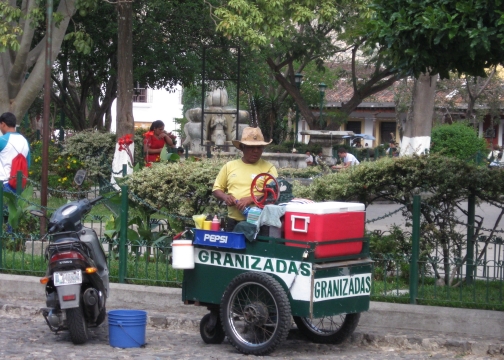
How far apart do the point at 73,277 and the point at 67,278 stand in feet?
0.16

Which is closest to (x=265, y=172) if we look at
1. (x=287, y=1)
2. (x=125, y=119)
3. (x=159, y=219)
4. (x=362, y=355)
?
(x=362, y=355)

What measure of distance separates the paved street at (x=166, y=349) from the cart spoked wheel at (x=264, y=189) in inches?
49.9

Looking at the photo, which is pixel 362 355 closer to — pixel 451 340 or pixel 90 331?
pixel 451 340

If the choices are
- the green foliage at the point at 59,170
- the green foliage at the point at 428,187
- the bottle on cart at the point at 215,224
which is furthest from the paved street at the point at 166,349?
the green foliage at the point at 59,170

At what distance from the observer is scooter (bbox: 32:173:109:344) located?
6559 millimetres

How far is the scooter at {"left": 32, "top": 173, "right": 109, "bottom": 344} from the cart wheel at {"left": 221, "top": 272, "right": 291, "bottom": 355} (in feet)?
3.80

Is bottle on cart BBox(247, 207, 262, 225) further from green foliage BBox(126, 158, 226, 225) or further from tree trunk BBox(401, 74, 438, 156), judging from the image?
tree trunk BBox(401, 74, 438, 156)

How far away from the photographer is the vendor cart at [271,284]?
6.25 m

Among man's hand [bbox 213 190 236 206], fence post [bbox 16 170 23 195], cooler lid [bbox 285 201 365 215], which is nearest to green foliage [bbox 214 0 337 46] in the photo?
fence post [bbox 16 170 23 195]

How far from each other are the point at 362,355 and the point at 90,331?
253 cm

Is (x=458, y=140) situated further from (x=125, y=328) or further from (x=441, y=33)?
(x=125, y=328)

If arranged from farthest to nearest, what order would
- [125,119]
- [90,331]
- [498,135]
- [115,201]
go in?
[498,135] < [125,119] < [115,201] < [90,331]

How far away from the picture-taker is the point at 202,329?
7082 millimetres

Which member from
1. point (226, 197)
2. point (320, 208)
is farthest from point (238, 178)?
point (320, 208)
